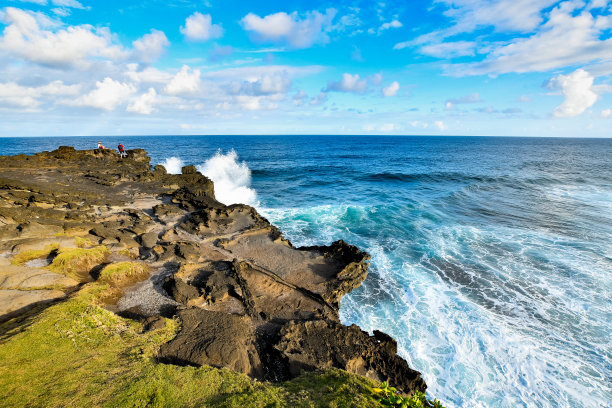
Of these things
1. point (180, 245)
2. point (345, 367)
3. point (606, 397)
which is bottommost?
point (606, 397)

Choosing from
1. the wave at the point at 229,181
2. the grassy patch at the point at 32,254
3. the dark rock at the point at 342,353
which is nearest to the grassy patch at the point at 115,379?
the dark rock at the point at 342,353

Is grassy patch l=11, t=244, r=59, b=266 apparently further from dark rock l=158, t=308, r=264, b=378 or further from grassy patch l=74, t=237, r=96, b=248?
dark rock l=158, t=308, r=264, b=378

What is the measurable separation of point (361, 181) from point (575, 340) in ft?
114

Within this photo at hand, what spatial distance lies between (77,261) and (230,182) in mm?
31649

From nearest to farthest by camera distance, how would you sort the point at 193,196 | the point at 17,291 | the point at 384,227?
the point at 17,291
the point at 193,196
the point at 384,227

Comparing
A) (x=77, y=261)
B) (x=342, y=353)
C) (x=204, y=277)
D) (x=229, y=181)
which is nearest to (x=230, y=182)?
(x=229, y=181)

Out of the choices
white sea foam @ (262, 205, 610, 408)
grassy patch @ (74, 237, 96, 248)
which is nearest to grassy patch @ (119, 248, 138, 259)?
grassy patch @ (74, 237, 96, 248)

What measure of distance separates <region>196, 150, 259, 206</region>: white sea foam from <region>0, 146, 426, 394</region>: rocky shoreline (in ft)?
39.6

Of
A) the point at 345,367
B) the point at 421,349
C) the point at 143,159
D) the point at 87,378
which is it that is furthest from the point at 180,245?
the point at 143,159

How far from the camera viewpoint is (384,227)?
933 inches

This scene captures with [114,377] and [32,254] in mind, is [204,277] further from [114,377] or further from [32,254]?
[32,254]

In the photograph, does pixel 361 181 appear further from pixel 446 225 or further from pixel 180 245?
pixel 180 245

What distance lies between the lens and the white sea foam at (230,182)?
109ft

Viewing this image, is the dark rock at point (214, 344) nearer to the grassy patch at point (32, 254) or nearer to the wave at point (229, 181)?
the grassy patch at point (32, 254)
